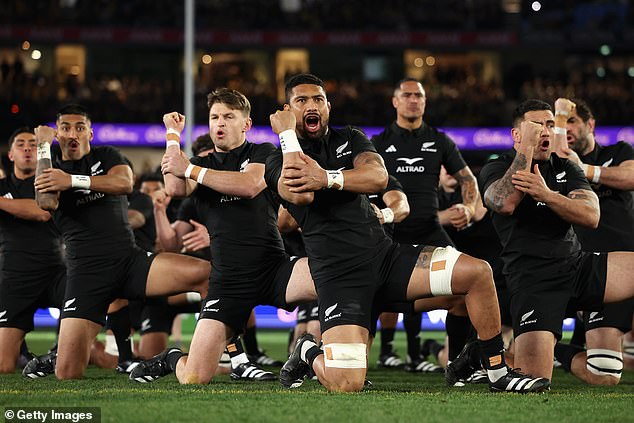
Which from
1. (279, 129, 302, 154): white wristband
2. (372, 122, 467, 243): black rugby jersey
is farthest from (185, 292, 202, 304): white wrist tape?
(279, 129, 302, 154): white wristband

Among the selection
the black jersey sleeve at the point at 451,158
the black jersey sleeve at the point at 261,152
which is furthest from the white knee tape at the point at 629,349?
the black jersey sleeve at the point at 261,152

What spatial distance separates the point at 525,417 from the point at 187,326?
36.6 feet

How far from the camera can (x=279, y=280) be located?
8.71 metres

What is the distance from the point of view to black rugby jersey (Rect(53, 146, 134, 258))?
958 cm

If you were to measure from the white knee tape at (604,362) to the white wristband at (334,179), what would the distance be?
10.1ft

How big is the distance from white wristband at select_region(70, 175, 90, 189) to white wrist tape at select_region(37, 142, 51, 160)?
33 centimetres

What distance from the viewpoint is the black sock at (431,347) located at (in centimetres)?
1111

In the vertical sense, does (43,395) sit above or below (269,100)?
below

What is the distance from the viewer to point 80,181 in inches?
360

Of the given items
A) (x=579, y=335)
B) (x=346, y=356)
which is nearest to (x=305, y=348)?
(x=346, y=356)

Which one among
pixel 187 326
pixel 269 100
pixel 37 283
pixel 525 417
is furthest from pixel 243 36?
pixel 525 417

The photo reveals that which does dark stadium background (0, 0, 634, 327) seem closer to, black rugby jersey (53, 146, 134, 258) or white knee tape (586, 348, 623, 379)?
black rugby jersey (53, 146, 134, 258)

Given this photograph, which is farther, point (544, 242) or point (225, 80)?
point (225, 80)

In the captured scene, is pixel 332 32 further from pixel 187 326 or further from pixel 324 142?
pixel 324 142
